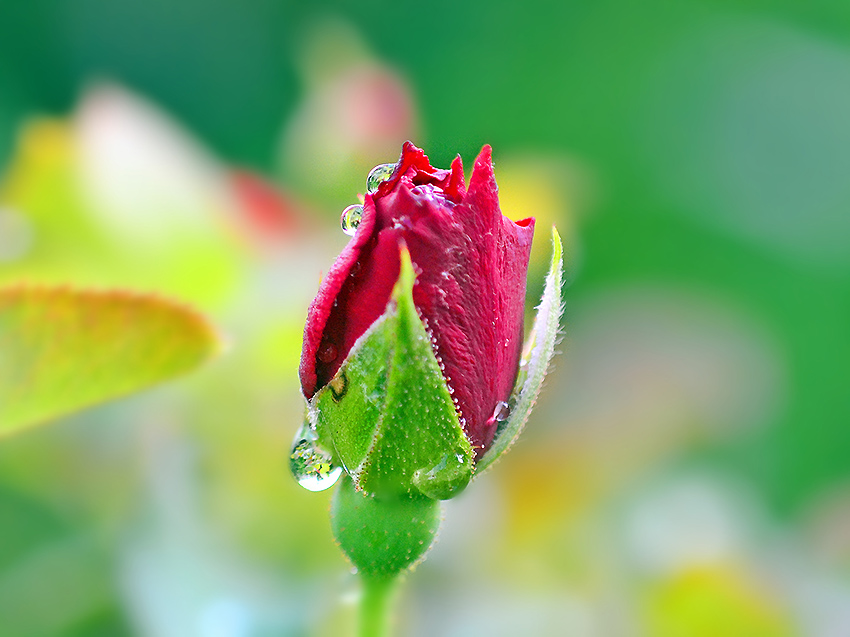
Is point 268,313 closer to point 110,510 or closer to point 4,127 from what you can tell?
point 110,510

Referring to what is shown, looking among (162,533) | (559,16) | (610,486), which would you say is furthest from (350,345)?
(559,16)

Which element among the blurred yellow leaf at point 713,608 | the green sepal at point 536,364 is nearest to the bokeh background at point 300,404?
the blurred yellow leaf at point 713,608

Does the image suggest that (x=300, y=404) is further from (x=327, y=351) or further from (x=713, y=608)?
(x=327, y=351)

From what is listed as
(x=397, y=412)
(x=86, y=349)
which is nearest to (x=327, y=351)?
(x=397, y=412)

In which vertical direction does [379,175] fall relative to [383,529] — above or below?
above

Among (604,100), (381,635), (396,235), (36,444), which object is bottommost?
(381,635)

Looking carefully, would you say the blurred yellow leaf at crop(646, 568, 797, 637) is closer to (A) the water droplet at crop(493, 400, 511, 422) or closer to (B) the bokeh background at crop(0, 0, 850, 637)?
(B) the bokeh background at crop(0, 0, 850, 637)

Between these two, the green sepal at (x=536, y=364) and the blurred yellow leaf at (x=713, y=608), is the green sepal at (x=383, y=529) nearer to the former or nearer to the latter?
the green sepal at (x=536, y=364)
